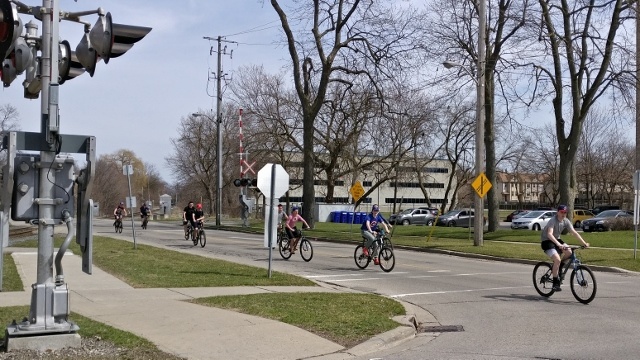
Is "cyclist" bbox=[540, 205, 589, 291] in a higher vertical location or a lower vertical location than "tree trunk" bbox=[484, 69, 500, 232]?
lower

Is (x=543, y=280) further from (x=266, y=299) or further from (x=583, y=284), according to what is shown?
(x=266, y=299)

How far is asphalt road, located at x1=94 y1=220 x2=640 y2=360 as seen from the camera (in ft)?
27.3

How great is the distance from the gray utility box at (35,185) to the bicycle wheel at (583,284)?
910cm

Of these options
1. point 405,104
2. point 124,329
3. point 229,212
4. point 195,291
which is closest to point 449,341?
point 124,329

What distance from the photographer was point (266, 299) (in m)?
11.6

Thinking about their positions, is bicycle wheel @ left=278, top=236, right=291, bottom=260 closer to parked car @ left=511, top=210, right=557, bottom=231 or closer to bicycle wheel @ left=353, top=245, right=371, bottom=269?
bicycle wheel @ left=353, top=245, right=371, bottom=269

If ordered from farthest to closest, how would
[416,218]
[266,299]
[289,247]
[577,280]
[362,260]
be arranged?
1. [416,218]
2. [289,247]
3. [362,260]
4. [577,280]
5. [266,299]

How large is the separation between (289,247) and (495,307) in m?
10.2

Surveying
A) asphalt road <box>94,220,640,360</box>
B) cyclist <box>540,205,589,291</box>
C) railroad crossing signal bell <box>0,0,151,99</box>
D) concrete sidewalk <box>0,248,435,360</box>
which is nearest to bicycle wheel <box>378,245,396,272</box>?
asphalt road <box>94,220,640,360</box>

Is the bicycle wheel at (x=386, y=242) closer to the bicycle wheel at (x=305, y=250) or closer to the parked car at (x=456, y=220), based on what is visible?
the bicycle wheel at (x=305, y=250)

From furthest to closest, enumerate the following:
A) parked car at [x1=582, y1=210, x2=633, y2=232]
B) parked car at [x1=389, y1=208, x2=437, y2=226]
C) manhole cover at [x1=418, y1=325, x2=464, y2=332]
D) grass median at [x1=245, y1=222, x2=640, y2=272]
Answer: parked car at [x1=389, y1=208, x2=437, y2=226] < parked car at [x1=582, y1=210, x2=633, y2=232] < grass median at [x1=245, y1=222, x2=640, y2=272] < manhole cover at [x1=418, y1=325, x2=464, y2=332]

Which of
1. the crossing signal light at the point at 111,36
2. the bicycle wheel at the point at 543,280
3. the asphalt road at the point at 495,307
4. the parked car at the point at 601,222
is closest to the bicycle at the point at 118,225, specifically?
the asphalt road at the point at 495,307

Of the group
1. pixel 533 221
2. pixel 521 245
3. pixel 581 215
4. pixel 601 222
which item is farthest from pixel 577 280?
pixel 581 215

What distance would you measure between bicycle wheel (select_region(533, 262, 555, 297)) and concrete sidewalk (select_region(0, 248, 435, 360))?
2968mm
